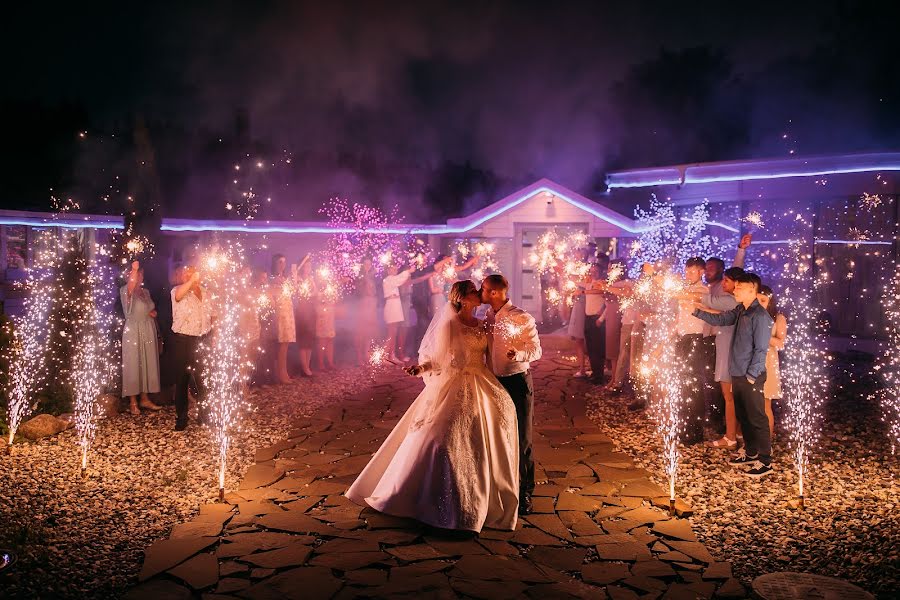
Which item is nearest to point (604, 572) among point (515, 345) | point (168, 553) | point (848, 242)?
point (515, 345)

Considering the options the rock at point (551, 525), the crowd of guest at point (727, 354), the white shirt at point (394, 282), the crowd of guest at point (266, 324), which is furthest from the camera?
the white shirt at point (394, 282)

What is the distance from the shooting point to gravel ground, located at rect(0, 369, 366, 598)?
4793mm

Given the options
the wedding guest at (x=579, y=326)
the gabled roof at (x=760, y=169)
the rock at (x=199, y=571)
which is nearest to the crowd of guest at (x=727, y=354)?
the wedding guest at (x=579, y=326)

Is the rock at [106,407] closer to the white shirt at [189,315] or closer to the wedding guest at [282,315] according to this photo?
the white shirt at [189,315]

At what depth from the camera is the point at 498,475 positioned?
5.69m

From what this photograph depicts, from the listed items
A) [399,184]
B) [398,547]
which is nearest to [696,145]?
[399,184]

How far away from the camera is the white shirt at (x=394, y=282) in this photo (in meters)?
13.0

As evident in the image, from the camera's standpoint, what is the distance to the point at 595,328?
11.4 m

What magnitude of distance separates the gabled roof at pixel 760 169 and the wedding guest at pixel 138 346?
12.3 meters

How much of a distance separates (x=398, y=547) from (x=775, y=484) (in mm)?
4081

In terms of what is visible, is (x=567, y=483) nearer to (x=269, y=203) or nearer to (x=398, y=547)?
(x=398, y=547)

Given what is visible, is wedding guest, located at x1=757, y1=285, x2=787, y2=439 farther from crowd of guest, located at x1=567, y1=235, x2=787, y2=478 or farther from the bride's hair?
the bride's hair

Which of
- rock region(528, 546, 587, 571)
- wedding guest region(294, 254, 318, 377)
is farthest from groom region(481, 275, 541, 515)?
wedding guest region(294, 254, 318, 377)

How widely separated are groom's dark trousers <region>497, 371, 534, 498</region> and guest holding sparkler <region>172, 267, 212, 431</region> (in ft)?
15.9
